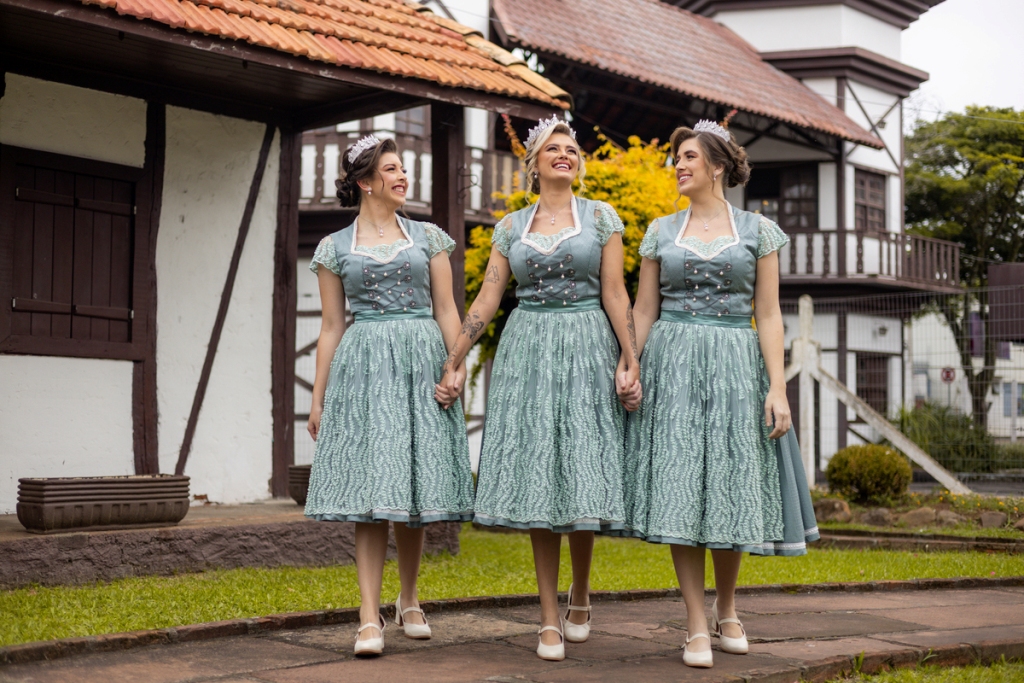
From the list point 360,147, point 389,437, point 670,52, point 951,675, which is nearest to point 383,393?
point 389,437

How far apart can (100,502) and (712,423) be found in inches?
148

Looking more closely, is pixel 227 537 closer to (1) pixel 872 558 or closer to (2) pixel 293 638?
(2) pixel 293 638

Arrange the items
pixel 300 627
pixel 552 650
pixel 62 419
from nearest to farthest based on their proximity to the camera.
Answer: pixel 552 650, pixel 300 627, pixel 62 419

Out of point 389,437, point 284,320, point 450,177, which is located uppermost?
point 450,177

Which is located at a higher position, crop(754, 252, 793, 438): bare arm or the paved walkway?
crop(754, 252, 793, 438): bare arm

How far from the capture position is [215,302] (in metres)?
8.57

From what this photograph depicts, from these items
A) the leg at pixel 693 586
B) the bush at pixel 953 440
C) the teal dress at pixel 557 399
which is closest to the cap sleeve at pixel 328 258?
the teal dress at pixel 557 399

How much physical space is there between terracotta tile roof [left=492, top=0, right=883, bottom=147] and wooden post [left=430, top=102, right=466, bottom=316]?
7.47 m

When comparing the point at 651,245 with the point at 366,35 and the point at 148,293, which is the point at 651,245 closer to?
the point at 366,35

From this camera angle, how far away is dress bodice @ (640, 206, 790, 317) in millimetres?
4438

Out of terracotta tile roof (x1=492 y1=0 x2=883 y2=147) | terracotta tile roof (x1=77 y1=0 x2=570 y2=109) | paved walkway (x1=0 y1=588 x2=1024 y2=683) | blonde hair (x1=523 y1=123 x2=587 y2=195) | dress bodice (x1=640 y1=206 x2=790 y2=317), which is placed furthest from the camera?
terracotta tile roof (x1=492 y1=0 x2=883 y2=147)

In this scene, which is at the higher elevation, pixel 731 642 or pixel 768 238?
pixel 768 238

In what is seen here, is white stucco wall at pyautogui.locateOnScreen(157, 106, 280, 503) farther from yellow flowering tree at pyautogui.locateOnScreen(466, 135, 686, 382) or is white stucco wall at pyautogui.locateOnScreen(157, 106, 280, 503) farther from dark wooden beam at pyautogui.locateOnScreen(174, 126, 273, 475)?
yellow flowering tree at pyautogui.locateOnScreen(466, 135, 686, 382)

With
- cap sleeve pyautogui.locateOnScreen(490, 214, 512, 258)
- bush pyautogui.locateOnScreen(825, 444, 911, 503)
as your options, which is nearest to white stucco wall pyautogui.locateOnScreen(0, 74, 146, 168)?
cap sleeve pyautogui.locateOnScreen(490, 214, 512, 258)
